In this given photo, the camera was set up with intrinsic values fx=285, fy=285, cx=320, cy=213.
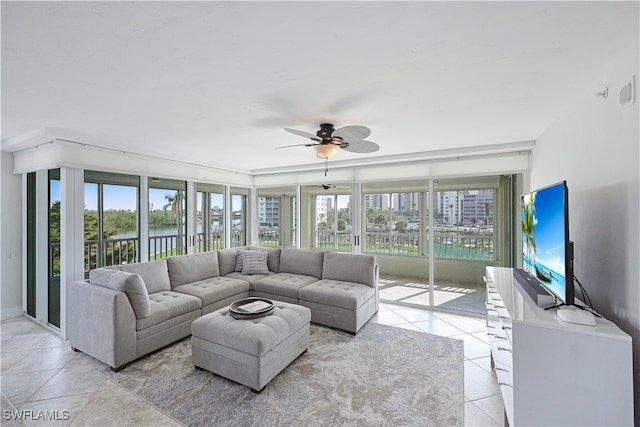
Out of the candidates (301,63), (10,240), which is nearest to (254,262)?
(10,240)

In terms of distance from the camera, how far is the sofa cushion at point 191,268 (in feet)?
13.2

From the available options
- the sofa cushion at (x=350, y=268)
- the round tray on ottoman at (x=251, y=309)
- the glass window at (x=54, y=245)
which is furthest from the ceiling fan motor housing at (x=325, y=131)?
the glass window at (x=54, y=245)

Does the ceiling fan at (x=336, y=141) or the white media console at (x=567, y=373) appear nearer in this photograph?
the white media console at (x=567, y=373)

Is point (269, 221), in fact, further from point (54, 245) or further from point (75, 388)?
point (75, 388)

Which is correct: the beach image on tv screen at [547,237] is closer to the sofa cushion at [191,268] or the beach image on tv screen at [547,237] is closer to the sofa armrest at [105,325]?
the sofa armrest at [105,325]

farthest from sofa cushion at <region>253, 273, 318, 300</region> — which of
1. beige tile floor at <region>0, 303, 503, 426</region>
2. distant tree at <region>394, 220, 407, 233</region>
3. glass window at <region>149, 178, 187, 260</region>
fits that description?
distant tree at <region>394, 220, 407, 233</region>

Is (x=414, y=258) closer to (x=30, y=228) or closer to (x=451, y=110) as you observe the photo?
(x=451, y=110)

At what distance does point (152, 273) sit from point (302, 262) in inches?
85.3

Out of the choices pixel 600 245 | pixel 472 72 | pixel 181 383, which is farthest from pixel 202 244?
pixel 600 245

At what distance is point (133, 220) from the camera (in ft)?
14.1

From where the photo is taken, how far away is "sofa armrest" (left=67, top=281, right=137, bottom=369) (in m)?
2.72

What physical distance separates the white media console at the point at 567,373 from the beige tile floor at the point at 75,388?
2.38ft

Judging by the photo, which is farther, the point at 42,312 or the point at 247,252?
the point at 247,252

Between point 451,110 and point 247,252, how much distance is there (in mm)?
3793
